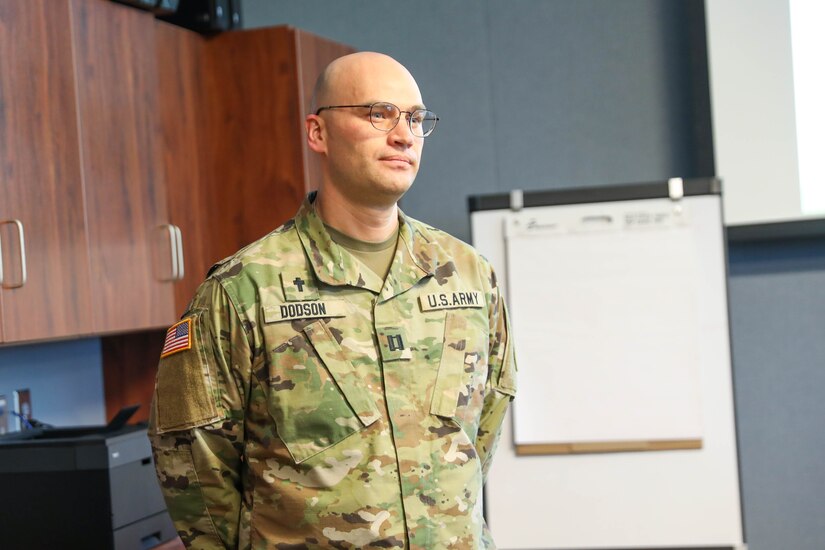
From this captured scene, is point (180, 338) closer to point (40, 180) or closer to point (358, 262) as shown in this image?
point (358, 262)

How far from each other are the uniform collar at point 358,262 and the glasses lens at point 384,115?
21cm

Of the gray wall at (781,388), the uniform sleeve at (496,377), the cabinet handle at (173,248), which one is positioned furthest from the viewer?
the gray wall at (781,388)

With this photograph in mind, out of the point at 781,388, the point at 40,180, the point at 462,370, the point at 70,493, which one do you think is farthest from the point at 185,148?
the point at 781,388

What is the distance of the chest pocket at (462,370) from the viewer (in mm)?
1699

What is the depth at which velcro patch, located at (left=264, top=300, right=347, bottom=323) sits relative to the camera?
5.39 feet

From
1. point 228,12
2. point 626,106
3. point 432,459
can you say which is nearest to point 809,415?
point 626,106

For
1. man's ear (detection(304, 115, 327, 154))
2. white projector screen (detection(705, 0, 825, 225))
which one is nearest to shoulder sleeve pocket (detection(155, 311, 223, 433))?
man's ear (detection(304, 115, 327, 154))

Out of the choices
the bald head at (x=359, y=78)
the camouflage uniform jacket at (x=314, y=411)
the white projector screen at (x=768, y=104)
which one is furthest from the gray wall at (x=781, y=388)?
the bald head at (x=359, y=78)

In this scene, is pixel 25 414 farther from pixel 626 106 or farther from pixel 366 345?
pixel 626 106

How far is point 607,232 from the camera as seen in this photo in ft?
9.62

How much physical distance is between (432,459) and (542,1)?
7.38 ft

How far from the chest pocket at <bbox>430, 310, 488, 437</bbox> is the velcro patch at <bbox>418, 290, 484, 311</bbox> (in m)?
0.01

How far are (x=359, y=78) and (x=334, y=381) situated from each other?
1.71 ft

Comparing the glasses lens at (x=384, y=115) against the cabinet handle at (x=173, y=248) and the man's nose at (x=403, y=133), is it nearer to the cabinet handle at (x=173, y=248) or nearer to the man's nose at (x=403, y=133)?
the man's nose at (x=403, y=133)
